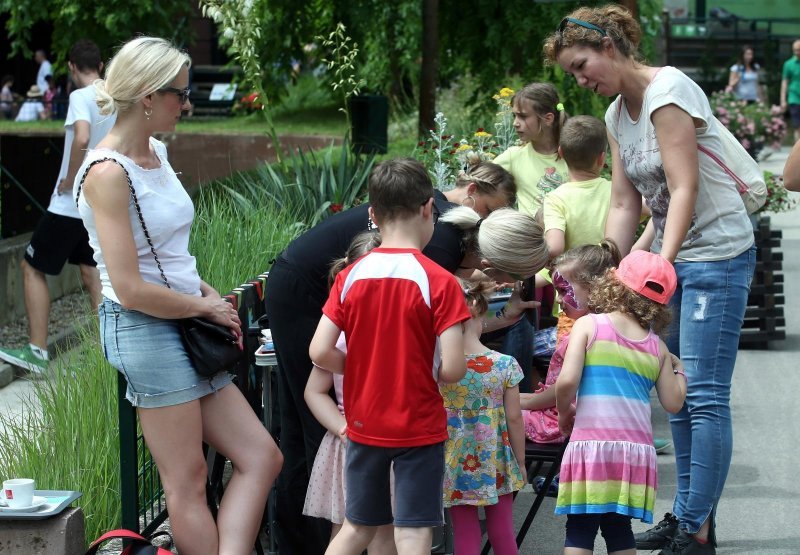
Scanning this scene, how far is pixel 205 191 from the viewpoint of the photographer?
30.6ft

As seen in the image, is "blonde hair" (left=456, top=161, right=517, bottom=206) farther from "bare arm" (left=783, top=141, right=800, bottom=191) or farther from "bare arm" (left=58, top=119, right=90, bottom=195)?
"bare arm" (left=58, top=119, right=90, bottom=195)

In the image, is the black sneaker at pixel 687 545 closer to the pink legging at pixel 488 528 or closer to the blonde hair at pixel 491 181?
the pink legging at pixel 488 528

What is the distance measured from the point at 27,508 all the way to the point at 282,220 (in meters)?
4.52

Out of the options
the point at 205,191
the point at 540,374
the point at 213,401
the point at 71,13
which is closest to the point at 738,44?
the point at 71,13

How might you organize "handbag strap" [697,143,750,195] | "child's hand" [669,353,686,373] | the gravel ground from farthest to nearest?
the gravel ground
"handbag strap" [697,143,750,195]
"child's hand" [669,353,686,373]

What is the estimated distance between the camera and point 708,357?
4402 mm

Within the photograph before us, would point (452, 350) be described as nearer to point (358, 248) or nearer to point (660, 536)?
point (358, 248)

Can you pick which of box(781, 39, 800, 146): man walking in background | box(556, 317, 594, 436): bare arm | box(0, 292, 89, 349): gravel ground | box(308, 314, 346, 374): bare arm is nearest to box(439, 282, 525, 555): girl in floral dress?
box(556, 317, 594, 436): bare arm

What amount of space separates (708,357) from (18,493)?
7.75ft

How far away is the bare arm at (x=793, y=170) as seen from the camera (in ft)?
12.3

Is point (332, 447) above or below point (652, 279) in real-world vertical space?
below

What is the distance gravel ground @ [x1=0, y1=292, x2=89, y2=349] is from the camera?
8.33 meters

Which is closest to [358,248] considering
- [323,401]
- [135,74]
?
[323,401]

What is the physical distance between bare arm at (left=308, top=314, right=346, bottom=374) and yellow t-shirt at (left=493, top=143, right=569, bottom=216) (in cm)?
284
